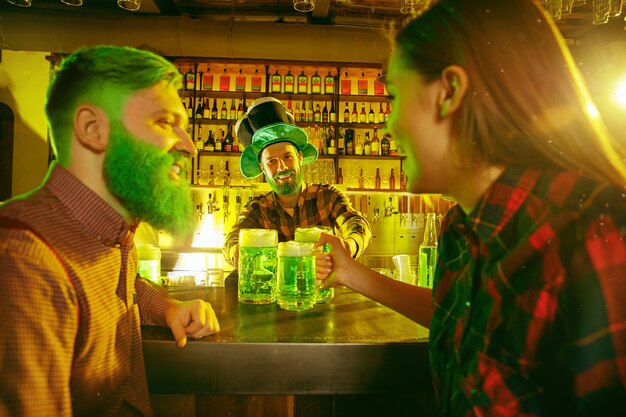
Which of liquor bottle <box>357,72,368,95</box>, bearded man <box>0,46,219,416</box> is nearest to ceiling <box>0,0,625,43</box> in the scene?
liquor bottle <box>357,72,368,95</box>

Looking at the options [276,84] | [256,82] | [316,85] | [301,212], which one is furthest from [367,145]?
[301,212]

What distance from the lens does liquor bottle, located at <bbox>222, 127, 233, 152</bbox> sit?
4.93m

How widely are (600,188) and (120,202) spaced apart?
0.86 metres

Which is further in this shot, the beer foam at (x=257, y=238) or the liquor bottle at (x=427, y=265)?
the liquor bottle at (x=427, y=265)

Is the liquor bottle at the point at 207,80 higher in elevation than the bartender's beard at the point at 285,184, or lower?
higher

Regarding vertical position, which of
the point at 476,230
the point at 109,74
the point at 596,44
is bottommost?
the point at 476,230

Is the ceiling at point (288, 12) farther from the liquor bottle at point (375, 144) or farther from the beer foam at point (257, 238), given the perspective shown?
the beer foam at point (257, 238)

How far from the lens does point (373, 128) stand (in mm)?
5094

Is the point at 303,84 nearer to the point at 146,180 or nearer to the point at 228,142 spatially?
the point at 228,142

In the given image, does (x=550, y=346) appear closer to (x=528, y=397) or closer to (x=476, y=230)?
(x=528, y=397)

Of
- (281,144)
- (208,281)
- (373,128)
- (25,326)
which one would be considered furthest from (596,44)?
(25,326)

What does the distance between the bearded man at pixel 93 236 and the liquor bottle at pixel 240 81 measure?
13.8ft

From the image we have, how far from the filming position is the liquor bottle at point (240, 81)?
497cm

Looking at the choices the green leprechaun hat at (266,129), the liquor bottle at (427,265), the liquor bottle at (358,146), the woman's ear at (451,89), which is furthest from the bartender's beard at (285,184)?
the liquor bottle at (358,146)
